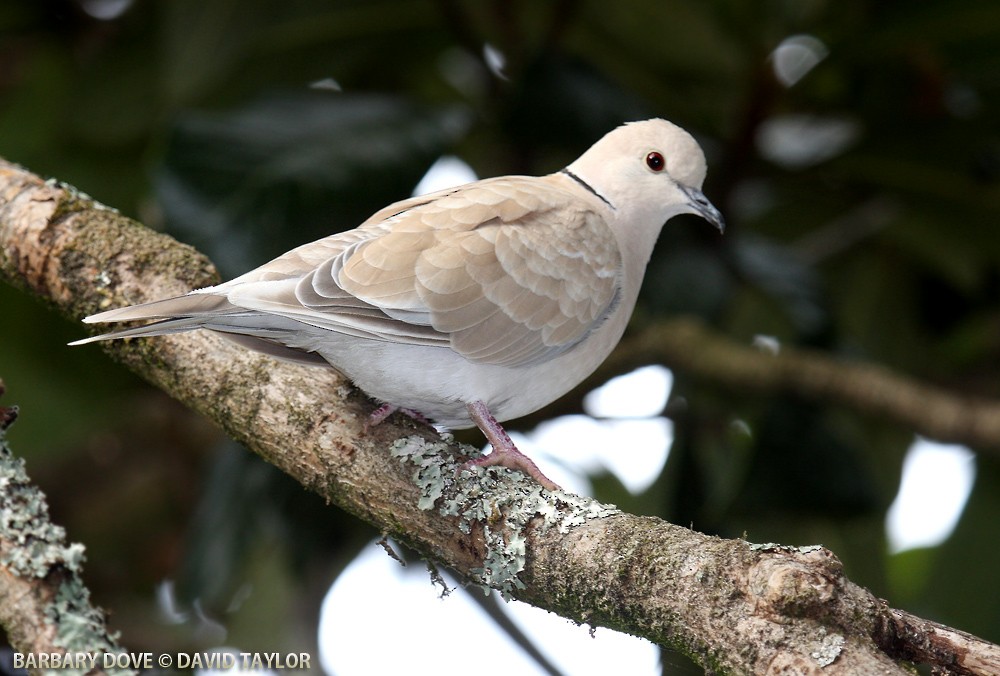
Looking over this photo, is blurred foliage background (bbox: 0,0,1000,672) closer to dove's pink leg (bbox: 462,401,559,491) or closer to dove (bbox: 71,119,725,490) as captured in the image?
dove (bbox: 71,119,725,490)

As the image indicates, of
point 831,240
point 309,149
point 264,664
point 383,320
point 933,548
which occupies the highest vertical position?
point 383,320

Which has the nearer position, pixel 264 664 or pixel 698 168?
pixel 264 664

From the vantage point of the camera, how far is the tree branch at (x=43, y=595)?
1.26 metres

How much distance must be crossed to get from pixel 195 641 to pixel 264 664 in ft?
3.81

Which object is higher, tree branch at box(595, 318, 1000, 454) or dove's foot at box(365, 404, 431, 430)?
dove's foot at box(365, 404, 431, 430)

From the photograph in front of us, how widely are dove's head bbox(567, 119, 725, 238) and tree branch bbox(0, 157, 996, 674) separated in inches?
34.1

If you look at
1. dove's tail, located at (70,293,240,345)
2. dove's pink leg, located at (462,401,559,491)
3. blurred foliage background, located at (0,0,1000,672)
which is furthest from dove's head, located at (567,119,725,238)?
dove's tail, located at (70,293,240,345)

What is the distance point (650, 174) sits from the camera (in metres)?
2.54

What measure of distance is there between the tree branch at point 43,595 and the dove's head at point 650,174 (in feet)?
4.91

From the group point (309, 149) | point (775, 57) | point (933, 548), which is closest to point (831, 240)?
point (775, 57)

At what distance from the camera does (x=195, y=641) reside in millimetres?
3395

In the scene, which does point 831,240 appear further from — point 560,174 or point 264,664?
point 264,664

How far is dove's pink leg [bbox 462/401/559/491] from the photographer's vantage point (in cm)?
183

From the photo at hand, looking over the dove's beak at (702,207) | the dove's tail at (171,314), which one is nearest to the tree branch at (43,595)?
the dove's tail at (171,314)
